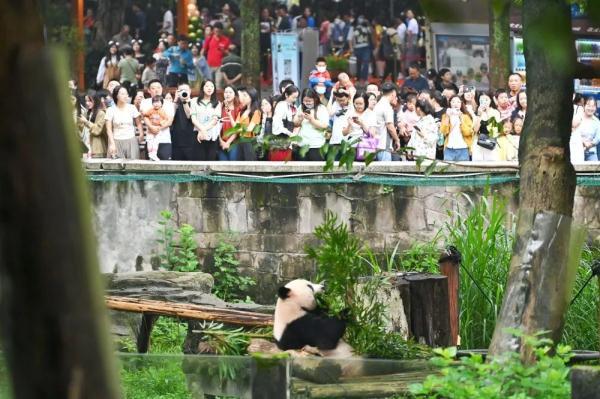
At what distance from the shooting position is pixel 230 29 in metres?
26.0

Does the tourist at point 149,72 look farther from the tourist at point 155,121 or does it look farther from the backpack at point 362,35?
the backpack at point 362,35

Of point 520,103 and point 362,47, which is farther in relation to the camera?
point 362,47

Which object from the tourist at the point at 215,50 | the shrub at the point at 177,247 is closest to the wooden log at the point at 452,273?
the shrub at the point at 177,247

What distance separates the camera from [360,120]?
16.8 m

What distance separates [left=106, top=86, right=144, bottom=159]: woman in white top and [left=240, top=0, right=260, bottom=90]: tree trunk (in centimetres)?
579

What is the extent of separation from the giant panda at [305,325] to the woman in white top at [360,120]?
8.46 metres

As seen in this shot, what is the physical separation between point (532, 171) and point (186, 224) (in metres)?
8.56

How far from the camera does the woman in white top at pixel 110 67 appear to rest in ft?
72.0

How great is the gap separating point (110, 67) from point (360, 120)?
6.58 m

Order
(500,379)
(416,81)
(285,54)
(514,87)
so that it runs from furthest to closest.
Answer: (285,54), (416,81), (514,87), (500,379)

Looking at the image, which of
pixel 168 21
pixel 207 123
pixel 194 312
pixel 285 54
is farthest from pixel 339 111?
pixel 168 21

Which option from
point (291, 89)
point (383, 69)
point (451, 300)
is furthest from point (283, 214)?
point (383, 69)

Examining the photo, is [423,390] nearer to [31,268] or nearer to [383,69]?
[31,268]

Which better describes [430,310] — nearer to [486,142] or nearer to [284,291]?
[284,291]
